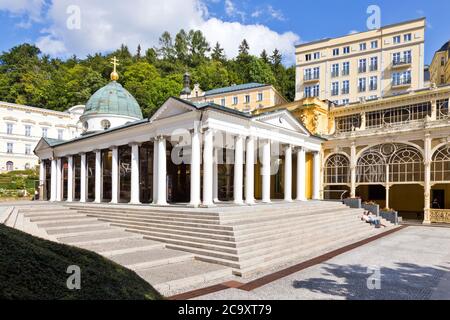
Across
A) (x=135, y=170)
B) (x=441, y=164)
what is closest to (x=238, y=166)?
(x=135, y=170)

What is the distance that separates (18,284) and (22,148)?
215 ft

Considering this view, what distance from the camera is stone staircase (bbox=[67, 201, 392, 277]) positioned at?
1093 cm

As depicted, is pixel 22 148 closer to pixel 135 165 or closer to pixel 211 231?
pixel 135 165

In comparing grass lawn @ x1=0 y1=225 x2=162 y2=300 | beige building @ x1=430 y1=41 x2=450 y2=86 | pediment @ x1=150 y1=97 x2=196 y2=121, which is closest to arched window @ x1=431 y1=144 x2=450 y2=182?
pediment @ x1=150 y1=97 x2=196 y2=121

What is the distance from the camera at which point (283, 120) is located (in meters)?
22.0

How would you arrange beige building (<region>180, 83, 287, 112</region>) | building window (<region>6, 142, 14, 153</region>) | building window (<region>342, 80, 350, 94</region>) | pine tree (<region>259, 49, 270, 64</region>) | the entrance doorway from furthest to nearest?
pine tree (<region>259, 49, 270, 64</region>) → building window (<region>6, 142, 14, 153</region>) → beige building (<region>180, 83, 287, 112</region>) → building window (<region>342, 80, 350, 94</region>) → the entrance doorway

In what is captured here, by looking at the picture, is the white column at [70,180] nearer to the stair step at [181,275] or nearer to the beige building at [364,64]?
the stair step at [181,275]

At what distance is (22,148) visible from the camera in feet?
192

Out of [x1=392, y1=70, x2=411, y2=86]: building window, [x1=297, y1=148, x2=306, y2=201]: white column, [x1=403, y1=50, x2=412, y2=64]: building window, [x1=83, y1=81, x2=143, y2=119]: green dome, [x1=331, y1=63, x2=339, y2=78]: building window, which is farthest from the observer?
[x1=331, y1=63, x2=339, y2=78]: building window

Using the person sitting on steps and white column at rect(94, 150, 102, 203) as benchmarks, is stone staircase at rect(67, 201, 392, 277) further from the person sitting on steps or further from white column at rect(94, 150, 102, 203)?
white column at rect(94, 150, 102, 203)

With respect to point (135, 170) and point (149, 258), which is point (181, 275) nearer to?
point (149, 258)

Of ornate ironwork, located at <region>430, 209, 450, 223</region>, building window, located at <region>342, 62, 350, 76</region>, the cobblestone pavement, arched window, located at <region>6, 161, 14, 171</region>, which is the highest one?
building window, located at <region>342, 62, 350, 76</region>

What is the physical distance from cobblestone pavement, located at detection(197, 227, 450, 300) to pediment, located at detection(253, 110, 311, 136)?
982 cm

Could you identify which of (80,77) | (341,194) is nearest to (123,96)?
(341,194)
